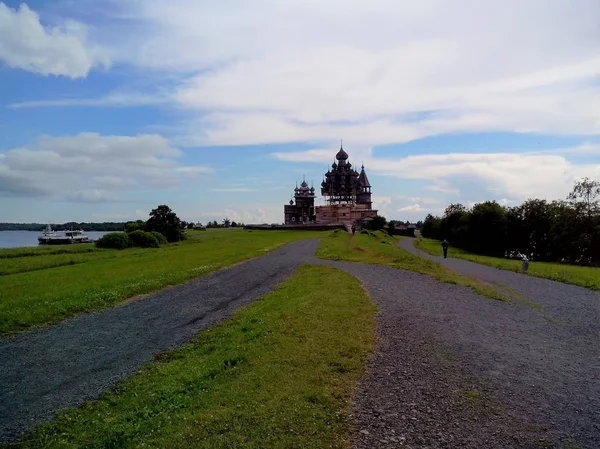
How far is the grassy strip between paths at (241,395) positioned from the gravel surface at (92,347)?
0.78m

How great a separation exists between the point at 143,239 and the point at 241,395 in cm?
5625

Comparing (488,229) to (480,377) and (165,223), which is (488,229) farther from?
(480,377)

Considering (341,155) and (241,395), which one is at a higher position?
(341,155)

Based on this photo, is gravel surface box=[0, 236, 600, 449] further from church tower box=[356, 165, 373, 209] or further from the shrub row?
church tower box=[356, 165, 373, 209]

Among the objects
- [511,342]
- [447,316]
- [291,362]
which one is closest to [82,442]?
[291,362]

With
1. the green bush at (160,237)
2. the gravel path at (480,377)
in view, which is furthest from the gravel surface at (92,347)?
the green bush at (160,237)

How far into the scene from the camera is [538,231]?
72.6m

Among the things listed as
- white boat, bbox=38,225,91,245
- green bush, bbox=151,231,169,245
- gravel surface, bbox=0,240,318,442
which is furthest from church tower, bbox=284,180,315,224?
gravel surface, bbox=0,240,318,442

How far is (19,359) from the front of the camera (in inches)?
525

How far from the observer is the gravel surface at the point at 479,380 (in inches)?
A: 289

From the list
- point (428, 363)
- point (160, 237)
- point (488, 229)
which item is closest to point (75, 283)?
point (428, 363)

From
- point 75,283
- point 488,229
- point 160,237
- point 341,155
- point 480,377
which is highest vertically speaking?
point 341,155

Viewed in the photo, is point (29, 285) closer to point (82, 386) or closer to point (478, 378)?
point (82, 386)

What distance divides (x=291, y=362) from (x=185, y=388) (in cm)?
232
